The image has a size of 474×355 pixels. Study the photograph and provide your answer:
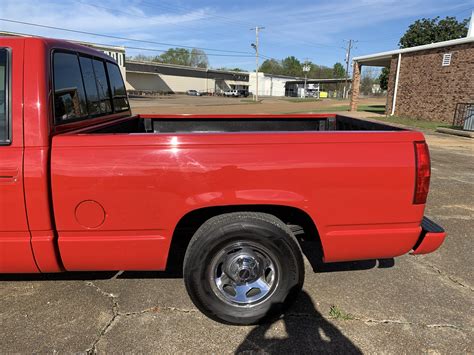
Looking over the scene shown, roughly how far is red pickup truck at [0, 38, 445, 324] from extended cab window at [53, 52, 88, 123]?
0.06ft

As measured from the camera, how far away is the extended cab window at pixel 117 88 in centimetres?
398

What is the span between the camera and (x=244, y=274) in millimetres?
2646

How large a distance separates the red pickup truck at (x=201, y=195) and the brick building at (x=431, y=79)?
18.9m

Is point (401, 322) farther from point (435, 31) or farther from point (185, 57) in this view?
point (185, 57)

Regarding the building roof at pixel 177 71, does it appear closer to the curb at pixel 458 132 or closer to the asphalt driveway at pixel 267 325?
the curb at pixel 458 132

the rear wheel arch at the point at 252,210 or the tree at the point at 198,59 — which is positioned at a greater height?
the tree at the point at 198,59

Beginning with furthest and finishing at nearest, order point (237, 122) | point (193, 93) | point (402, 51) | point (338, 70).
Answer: point (338, 70) < point (193, 93) < point (402, 51) < point (237, 122)

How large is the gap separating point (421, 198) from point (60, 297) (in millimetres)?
2927

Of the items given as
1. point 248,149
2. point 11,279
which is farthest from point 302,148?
point 11,279

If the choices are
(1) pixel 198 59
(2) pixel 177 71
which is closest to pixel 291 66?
(1) pixel 198 59

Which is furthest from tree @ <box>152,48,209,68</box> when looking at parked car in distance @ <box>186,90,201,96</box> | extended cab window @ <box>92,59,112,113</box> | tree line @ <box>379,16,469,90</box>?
extended cab window @ <box>92,59,112,113</box>

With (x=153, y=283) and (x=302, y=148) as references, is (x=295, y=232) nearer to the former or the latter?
(x=302, y=148)

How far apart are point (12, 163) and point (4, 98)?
0.45 m

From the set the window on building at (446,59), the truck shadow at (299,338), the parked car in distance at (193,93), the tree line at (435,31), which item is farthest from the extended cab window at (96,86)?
the parked car in distance at (193,93)
